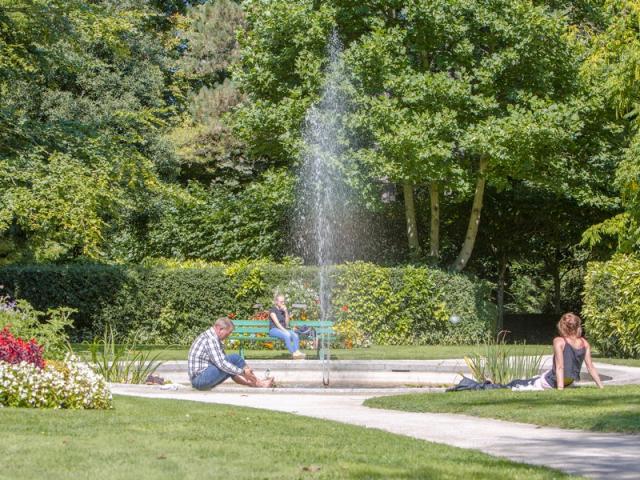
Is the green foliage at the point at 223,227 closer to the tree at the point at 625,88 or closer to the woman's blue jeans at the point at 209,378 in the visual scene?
the tree at the point at 625,88

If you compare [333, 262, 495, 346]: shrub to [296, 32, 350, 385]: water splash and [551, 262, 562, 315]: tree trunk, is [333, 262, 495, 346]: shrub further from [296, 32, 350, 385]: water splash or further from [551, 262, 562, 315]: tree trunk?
[551, 262, 562, 315]: tree trunk

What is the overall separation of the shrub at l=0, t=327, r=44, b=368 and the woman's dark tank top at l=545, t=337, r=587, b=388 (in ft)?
20.5

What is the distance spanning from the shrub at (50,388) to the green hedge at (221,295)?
1490 cm

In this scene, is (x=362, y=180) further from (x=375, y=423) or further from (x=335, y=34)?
(x=375, y=423)

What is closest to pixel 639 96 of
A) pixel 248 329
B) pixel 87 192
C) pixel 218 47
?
pixel 248 329

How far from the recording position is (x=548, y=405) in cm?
1155

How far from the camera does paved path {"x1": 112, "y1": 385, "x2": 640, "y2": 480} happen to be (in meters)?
7.74

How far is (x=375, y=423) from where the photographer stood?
10.6 m

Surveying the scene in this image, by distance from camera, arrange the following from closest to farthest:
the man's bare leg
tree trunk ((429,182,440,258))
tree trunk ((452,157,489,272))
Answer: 1. the man's bare leg
2. tree trunk ((429,182,440,258))
3. tree trunk ((452,157,489,272))

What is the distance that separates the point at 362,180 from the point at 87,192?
7.25 m

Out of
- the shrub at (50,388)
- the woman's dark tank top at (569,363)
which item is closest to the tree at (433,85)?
the woman's dark tank top at (569,363)

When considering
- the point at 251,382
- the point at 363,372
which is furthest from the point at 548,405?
the point at 363,372

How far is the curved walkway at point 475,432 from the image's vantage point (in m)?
7.77

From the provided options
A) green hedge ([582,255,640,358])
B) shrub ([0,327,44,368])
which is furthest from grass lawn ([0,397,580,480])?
green hedge ([582,255,640,358])
